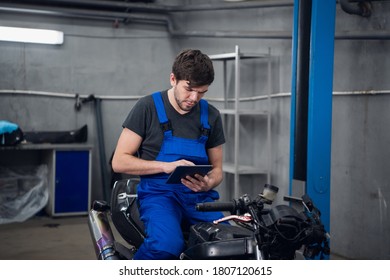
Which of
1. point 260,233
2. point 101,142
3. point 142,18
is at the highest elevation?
point 142,18

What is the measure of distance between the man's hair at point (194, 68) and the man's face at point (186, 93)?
0.9 inches

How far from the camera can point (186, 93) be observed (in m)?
2.14

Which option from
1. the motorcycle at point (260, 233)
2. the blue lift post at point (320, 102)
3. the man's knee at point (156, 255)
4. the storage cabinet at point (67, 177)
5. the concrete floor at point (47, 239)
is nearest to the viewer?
the motorcycle at point (260, 233)

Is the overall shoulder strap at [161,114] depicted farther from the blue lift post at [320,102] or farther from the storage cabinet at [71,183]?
the storage cabinet at [71,183]

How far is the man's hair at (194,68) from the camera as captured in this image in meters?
2.09

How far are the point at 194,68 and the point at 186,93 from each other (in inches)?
4.6

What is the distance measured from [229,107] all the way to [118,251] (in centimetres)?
342

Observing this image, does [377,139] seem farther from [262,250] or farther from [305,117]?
[262,250]

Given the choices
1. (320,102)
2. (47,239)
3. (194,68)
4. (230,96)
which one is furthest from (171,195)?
(230,96)

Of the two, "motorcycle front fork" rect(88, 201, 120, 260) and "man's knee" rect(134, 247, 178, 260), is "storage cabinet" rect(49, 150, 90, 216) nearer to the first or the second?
"motorcycle front fork" rect(88, 201, 120, 260)

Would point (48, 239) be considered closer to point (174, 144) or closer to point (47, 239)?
point (47, 239)

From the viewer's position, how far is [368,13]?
150 inches

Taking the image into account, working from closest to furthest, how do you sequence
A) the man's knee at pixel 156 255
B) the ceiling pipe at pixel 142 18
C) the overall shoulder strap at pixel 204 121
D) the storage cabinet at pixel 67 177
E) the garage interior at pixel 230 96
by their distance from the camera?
1. the man's knee at pixel 156 255
2. the overall shoulder strap at pixel 204 121
3. the garage interior at pixel 230 96
4. the ceiling pipe at pixel 142 18
5. the storage cabinet at pixel 67 177

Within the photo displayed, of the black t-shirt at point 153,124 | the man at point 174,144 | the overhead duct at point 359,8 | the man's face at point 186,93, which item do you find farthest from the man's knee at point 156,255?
the overhead duct at point 359,8
